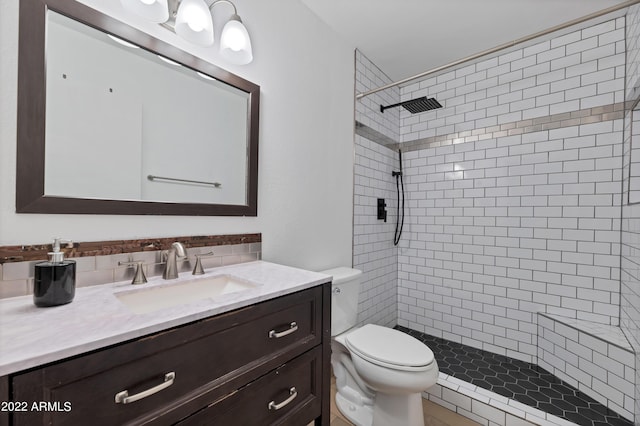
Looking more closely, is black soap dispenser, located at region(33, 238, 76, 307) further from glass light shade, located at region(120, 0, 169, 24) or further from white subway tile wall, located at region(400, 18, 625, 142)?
white subway tile wall, located at region(400, 18, 625, 142)

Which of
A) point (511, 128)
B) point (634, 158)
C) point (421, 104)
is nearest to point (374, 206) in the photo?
point (421, 104)

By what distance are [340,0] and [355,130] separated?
0.88 meters

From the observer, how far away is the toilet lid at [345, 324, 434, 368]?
1.41m

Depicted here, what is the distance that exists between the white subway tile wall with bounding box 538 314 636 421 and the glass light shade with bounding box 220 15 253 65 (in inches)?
106

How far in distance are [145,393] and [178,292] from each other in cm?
49

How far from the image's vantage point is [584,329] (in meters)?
1.89

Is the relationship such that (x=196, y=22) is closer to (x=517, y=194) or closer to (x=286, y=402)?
(x=286, y=402)

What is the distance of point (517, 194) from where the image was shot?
2.31m

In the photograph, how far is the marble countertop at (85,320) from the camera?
0.53 m

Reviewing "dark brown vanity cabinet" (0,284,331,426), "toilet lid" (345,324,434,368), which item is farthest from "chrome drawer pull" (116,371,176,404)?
"toilet lid" (345,324,434,368)

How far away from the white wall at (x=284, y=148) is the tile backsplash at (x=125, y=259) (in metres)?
0.05

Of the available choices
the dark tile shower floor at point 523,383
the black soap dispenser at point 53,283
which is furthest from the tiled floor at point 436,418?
the black soap dispenser at point 53,283

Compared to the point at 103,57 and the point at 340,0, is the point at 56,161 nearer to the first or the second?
the point at 103,57

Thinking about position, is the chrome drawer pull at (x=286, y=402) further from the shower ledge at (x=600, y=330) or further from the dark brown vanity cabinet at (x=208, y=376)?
the shower ledge at (x=600, y=330)
